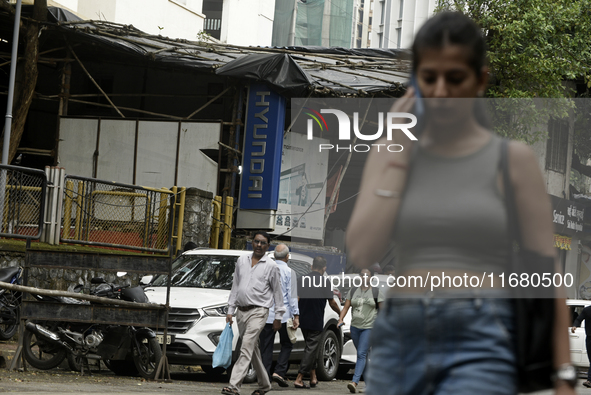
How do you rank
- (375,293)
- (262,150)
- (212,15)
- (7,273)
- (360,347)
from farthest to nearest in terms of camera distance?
(212,15) < (262,150) < (7,273) < (375,293) < (360,347)

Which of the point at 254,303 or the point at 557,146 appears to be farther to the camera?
the point at 557,146

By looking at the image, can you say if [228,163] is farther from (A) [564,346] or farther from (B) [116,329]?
(A) [564,346]

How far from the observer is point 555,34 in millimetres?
22188

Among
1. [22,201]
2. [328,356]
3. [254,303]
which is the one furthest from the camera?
[328,356]

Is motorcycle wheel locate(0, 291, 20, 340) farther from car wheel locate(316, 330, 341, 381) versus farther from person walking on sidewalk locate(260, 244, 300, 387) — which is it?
car wheel locate(316, 330, 341, 381)

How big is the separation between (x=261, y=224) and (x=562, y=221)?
14220mm

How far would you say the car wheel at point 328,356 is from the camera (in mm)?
12789

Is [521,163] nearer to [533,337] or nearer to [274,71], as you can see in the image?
[533,337]

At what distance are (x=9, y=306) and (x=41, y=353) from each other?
1867 mm

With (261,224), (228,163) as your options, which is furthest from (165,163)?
(261,224)

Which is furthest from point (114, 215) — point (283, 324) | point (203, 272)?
point (283, 324)

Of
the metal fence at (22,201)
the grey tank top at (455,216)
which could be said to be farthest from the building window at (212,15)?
the grey tank top at (455,216)

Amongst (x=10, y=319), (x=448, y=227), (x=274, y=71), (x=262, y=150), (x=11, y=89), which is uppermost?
(x=274, y=71)

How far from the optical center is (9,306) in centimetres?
1217
